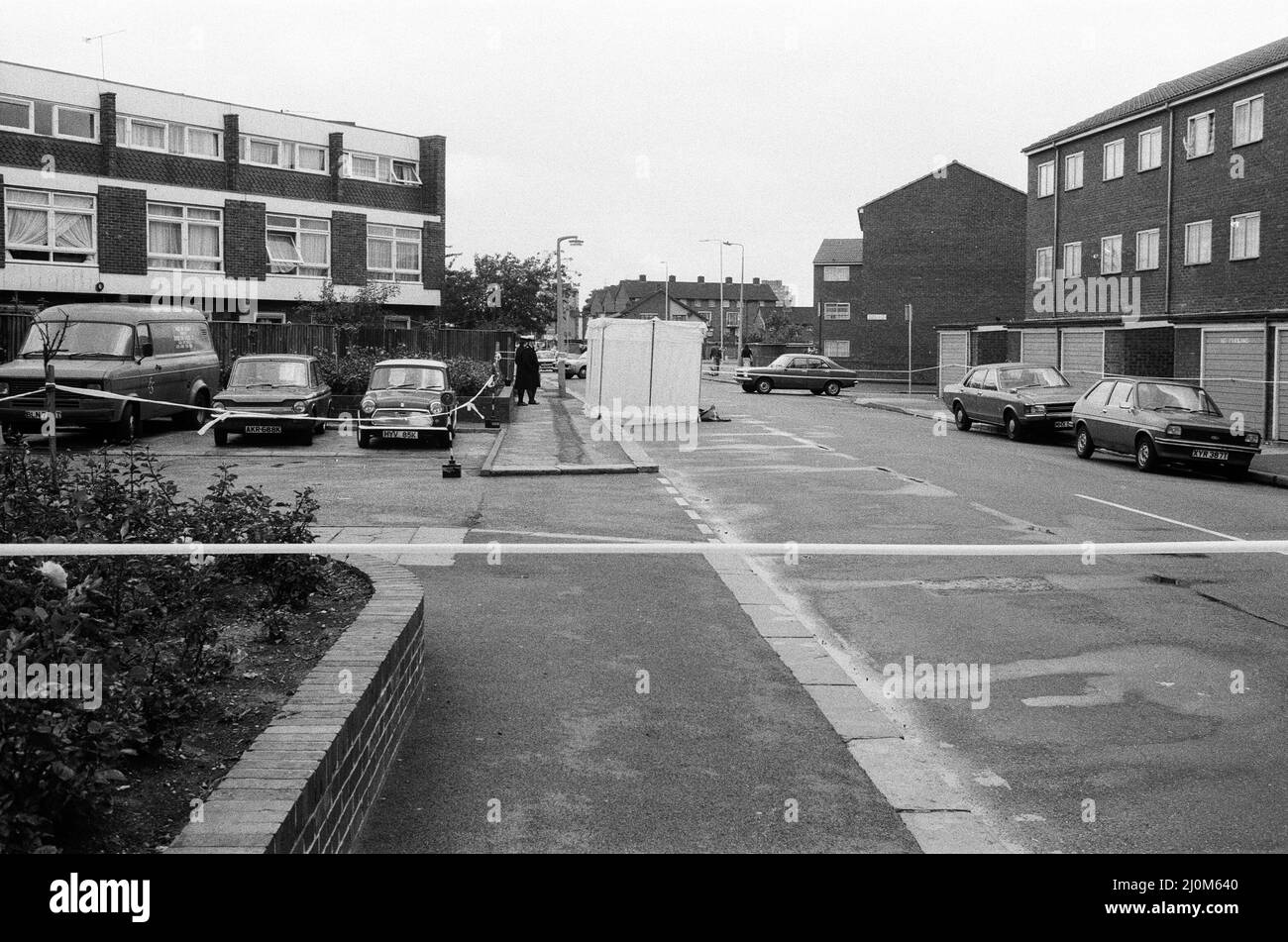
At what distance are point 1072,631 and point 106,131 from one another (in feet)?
137

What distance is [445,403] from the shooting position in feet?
78.0

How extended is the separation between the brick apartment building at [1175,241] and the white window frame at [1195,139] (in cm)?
4

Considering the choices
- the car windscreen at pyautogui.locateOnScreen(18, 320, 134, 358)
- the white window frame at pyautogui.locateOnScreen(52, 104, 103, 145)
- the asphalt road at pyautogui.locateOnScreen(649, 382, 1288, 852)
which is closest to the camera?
the asphalt road at pyautogui.locateOnScreen(649, 382, 1288, 852)

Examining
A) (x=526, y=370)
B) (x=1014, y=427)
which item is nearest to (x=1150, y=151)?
(x=1014, y=427)

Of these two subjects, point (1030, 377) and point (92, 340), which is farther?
point (1030, 377)

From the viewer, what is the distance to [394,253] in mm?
52031

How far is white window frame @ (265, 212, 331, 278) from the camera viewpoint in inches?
1885

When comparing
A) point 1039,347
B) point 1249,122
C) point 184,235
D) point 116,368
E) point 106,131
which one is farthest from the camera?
point 184,235

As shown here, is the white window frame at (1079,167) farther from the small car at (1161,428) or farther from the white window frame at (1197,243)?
the small car at (1161,428)

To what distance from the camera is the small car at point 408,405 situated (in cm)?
2272

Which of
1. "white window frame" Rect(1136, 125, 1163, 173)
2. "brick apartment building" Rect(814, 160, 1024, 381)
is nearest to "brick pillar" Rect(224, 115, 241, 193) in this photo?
"white window frame" Rect(1136, 125, 1163, 173)

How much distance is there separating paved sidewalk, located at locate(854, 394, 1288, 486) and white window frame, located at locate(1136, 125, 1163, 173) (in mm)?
9375

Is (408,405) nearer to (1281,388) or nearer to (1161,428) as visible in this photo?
(1161,428)

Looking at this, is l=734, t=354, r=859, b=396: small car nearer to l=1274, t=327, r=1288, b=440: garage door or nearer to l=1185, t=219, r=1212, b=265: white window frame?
l=1185, t=219, r=1212, b=265: white window frame
